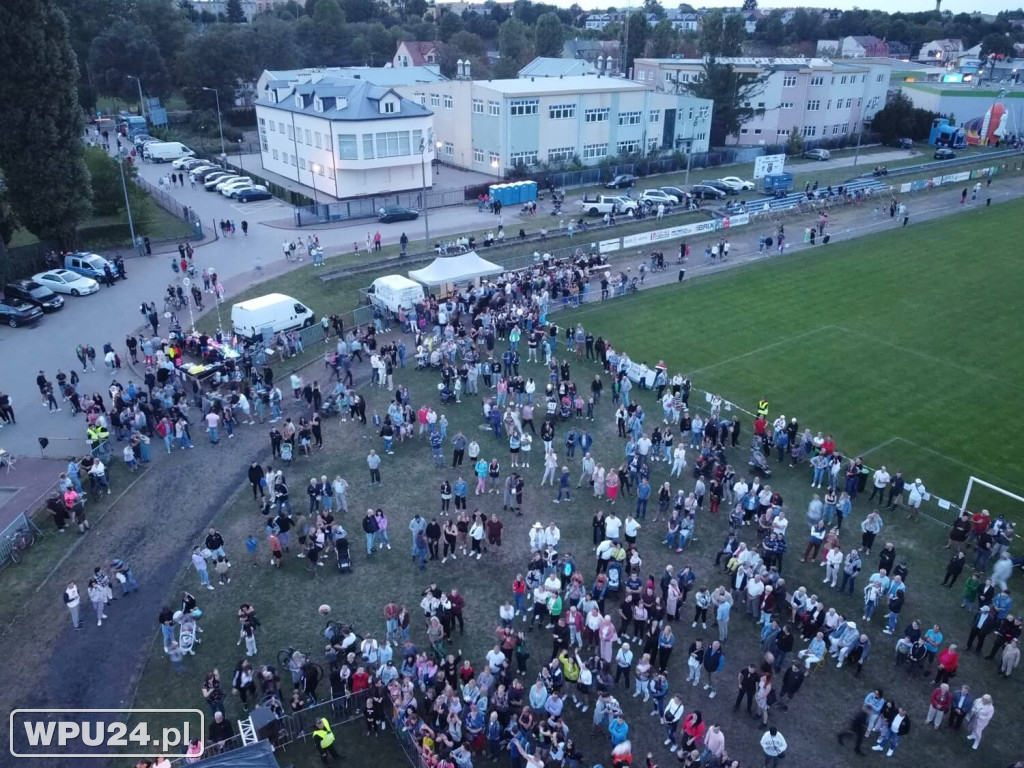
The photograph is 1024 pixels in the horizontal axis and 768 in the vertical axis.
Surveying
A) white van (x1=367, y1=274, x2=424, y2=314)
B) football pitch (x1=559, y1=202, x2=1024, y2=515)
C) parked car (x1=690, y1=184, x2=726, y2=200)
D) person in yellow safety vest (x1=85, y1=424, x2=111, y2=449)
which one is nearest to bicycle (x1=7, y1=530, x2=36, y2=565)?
person in yellow safety vest (x1=85, y1=424, x2=111, y2=449)

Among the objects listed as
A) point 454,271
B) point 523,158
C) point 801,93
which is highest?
point 801,93

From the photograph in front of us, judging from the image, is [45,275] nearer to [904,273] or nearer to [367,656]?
[367,656]

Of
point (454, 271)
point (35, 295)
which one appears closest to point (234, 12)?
point (35, 295)

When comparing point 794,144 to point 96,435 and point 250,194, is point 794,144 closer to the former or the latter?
point 250,194

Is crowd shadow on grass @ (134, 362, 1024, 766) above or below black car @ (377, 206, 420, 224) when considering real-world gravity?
below

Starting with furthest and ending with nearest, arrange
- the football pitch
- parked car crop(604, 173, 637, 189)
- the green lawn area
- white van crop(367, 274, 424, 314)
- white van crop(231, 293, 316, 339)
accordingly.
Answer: parked car crop(604, 173, 637, 189) → white van crop(367, 274, 424, 314) → white van crop(231, 293, 316, 339) → the football pitch → the green lawn area

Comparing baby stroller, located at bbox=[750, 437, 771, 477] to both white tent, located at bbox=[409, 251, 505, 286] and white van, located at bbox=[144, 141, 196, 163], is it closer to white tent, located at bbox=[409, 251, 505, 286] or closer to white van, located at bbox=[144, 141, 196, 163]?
white tent, located at bbox=[409, 251, 505, 286]

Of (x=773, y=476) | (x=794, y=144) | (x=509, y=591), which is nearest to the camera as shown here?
(x=509, y=591)
